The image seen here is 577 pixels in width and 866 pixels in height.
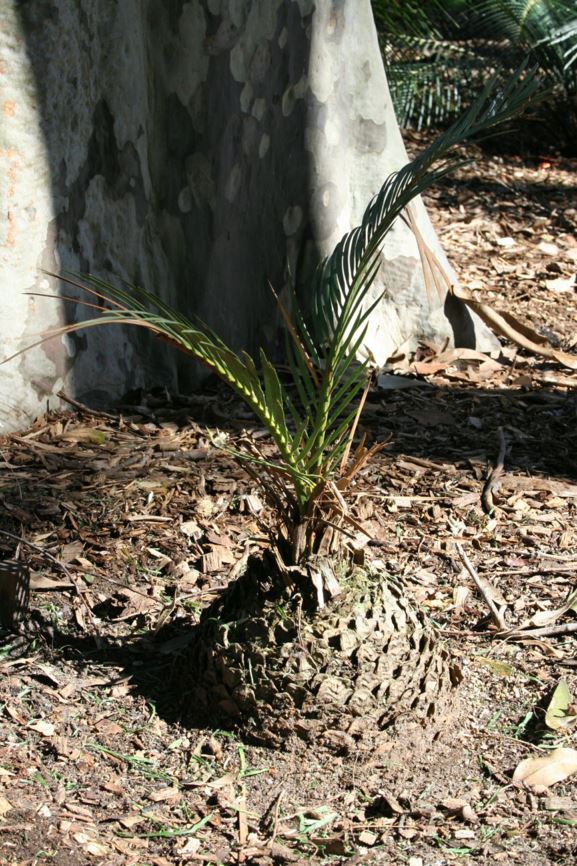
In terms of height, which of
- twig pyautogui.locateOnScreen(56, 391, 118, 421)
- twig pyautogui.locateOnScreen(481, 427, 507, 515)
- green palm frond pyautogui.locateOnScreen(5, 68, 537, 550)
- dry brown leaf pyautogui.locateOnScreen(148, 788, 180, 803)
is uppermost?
green palm frond pyautogui.locateOnScreen(5, 68, 537, 550)

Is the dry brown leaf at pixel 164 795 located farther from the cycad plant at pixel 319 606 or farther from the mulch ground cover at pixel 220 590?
the cycad plant at pixel 319 606

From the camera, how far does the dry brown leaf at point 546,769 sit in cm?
288

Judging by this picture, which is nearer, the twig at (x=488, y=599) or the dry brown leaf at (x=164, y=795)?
the dry brown leaf at (x=164, y=795)

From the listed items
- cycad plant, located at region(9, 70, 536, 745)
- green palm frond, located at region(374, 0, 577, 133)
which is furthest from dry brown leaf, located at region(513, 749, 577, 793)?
green palm frond, located at region(374, 0, 577, 133)

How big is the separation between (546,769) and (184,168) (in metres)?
3.31

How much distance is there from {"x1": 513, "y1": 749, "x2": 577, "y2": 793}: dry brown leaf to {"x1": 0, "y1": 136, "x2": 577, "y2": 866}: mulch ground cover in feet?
0.07

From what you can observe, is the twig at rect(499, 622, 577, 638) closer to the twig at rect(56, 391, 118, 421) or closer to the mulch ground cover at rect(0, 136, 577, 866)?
the mulch ground cover at rect(0, 136, 577, 866)

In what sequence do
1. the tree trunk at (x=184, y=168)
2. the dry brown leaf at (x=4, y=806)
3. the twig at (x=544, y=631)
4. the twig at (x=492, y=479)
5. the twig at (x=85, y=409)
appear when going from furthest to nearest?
the twig at (x=85, y=409)
the tree trunk at (x=184, y=168)
the twig at (x=492, y=479)
the twig at (x=544, y=631)
the dry brown leaf at (x=4, y=806)

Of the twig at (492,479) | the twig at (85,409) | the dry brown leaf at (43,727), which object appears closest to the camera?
the dry brown leaf at (43,727)

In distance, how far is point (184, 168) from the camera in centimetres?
518

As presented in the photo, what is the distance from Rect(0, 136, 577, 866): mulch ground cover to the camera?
9.00ft

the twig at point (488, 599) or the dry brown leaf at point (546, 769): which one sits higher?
the twig at point (488, 599)

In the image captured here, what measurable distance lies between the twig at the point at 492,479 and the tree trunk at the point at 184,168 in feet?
3.21

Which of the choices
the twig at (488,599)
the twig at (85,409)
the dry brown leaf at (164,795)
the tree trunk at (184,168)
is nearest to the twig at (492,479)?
the twig at (488,599)
